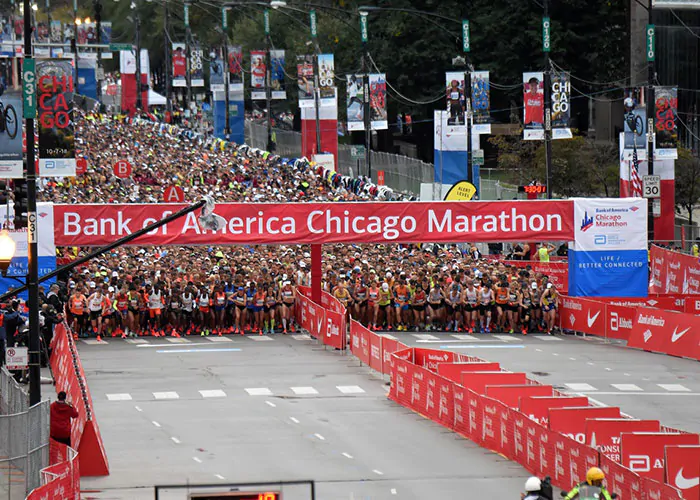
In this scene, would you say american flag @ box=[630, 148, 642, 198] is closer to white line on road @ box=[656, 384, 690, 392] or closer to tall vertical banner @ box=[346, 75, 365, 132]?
tall vertical banner @ box=[346, 75, 365, 132]

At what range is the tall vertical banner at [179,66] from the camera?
91312 millimetres

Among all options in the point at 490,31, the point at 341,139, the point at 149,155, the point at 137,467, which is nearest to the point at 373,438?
the point at 137,467

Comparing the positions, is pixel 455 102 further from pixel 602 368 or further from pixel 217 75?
pixel 217 75

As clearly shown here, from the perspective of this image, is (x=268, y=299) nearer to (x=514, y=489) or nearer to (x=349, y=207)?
(x=349, y=207)

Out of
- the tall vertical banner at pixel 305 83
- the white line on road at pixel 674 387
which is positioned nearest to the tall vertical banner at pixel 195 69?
the tall vertical banner at pixel 305 83

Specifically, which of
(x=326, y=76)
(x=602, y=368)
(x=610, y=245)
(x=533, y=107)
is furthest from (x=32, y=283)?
(x=326, y=76)

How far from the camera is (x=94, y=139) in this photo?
7944 cm

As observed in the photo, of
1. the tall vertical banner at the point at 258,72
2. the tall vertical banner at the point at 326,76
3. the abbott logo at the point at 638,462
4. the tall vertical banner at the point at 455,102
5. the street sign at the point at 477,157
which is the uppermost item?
the tall vertical banner at the point at 258,72

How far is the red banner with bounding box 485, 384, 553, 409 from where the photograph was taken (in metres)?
22.1

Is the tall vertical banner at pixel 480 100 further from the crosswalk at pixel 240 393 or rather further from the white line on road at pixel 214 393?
the white line on road at pixel 214 393

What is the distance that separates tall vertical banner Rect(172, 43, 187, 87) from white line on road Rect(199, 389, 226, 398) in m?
65.4

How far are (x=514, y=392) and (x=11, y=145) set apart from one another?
33.9ft

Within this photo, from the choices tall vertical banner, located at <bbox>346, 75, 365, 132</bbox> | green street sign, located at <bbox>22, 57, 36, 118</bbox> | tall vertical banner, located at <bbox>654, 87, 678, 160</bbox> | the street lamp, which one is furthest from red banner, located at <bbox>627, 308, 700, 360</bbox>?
tall vertical banner, located at <bbox>346, 75, 365, 132</bbox>

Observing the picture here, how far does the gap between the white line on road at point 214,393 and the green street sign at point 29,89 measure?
8.86 m
